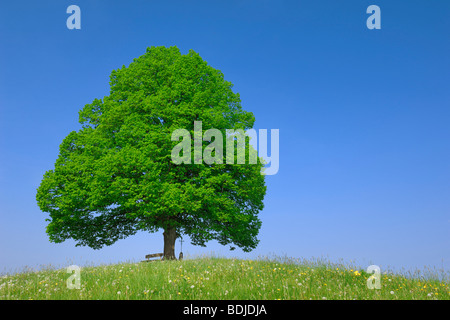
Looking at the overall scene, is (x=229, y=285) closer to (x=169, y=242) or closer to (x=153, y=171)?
(x=153, y=171)

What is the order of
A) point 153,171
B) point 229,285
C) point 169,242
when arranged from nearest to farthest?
point 229,285
point 153,171
point 169,242

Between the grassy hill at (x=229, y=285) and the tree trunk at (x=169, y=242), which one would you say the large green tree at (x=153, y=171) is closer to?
the tree trunk at (x=169, y=242)

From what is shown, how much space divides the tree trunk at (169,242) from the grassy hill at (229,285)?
572 centimetres

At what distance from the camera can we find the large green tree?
2012cm

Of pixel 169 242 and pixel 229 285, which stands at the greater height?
pixel 229 285

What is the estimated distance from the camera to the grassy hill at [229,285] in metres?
11.6

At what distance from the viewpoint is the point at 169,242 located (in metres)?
22.6

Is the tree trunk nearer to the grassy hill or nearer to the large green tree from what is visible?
the large green tree

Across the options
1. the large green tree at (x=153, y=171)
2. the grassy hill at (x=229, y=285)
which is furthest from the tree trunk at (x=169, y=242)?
the grassy hill at (x=229, y=285)

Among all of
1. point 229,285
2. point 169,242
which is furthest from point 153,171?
point 229,285

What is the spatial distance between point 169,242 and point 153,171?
18.0 feet

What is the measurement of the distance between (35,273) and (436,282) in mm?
18661
